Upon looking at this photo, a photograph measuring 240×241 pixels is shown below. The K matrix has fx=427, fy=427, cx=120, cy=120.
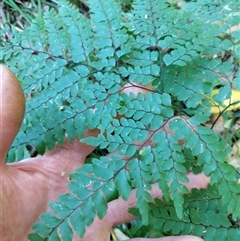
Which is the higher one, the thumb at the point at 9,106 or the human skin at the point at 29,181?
the thumb at the point at 9,106

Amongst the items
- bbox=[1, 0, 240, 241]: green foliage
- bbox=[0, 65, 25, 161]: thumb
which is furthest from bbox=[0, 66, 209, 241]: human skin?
bbox=[1, 0, 240, 241]: green foliage

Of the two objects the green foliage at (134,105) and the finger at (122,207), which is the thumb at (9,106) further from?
the finger at (122,207)

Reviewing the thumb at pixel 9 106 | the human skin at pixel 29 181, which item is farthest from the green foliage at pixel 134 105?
the thumb at pixel 9 106

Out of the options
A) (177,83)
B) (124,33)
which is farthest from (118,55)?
(177,83)

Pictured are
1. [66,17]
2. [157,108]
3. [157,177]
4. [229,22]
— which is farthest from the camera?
[66,17]

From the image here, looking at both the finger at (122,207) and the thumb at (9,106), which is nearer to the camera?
the thumb at (9,106)

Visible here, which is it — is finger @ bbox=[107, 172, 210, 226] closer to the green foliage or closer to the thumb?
the green foliage

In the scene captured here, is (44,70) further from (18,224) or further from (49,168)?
(18,224)
